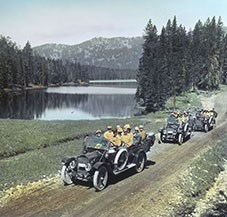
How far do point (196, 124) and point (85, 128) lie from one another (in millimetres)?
11305

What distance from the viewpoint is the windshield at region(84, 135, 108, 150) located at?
19.2 m

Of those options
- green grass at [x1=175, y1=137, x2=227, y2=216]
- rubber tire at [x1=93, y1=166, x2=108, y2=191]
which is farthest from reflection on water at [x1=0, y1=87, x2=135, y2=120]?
rubber tire at [x1=93, y1=166, x2=108, y2=191]

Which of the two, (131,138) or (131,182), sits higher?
(131,138)

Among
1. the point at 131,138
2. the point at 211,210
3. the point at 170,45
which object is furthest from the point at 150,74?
the point at 211,210

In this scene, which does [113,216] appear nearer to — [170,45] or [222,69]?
[170,45]

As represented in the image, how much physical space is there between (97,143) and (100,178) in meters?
2.10

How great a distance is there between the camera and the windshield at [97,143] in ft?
63.0

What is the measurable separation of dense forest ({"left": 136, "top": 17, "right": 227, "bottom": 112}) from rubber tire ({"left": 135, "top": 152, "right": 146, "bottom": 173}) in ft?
137

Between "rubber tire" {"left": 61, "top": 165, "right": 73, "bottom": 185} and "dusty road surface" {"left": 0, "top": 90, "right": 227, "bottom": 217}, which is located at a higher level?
"rubber tire" {"left": 61, "top": 165, "right": 73, "bottom": 185}

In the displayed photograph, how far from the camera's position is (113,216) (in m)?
14.9

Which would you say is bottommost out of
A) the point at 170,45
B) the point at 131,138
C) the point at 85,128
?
the point at 85,128

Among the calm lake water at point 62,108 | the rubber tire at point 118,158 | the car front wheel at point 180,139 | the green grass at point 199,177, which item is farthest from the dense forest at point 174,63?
the rubber tire at point 118,158

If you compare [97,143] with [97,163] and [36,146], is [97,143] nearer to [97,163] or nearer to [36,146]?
[97,163]

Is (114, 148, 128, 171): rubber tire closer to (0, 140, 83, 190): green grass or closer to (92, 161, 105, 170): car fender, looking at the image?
(92, 161, 105, 170): car fender
